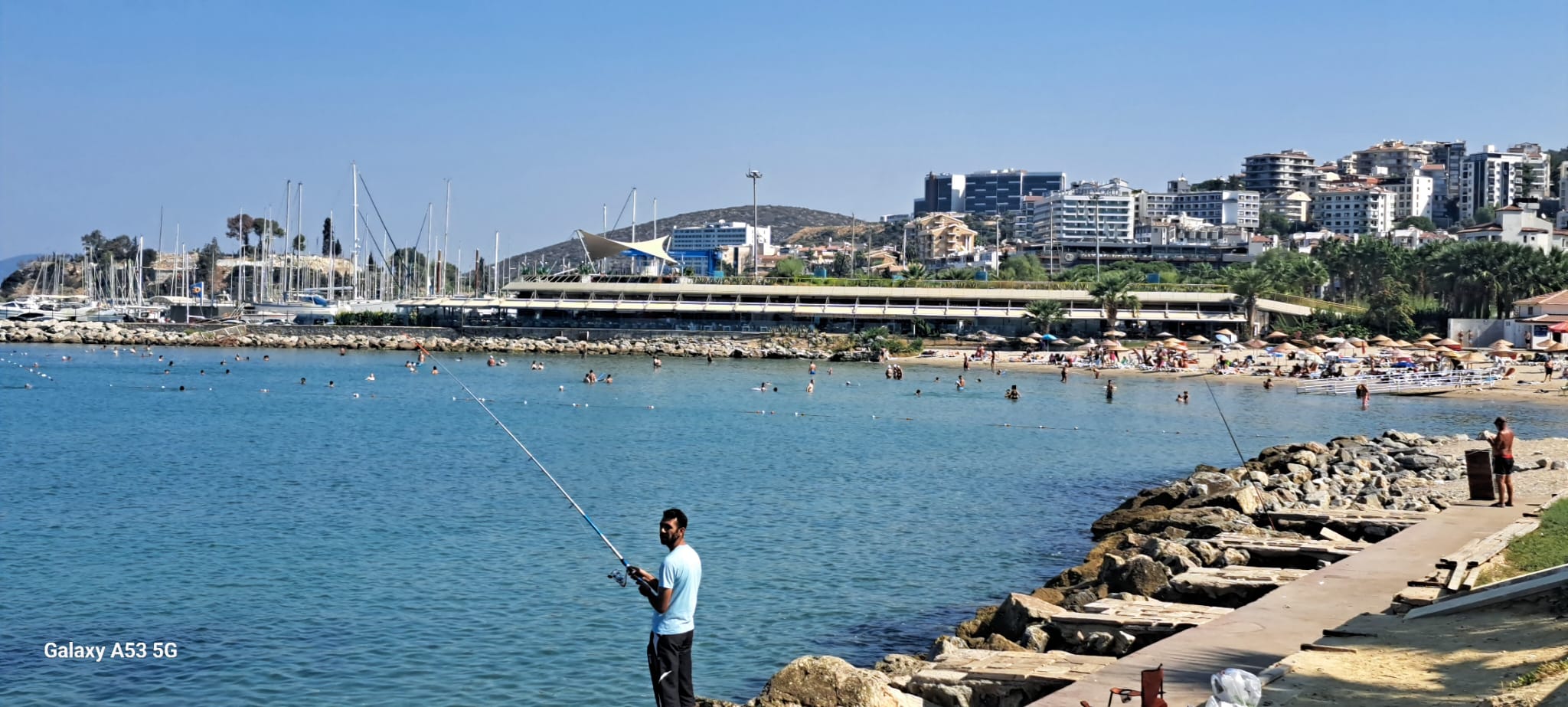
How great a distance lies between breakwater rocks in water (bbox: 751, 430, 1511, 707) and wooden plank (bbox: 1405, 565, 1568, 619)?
182cm

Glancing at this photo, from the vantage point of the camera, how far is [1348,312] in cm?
8862

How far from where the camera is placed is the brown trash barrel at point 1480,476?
20.0 meters

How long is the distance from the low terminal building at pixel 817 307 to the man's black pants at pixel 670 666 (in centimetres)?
8421

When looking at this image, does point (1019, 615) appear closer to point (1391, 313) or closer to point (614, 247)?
point (1391, 313)

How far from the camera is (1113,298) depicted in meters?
90.3

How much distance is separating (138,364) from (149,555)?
59.4 meters

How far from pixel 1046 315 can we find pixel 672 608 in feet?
273

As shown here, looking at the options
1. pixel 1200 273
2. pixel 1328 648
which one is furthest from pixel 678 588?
pixel 1200 273

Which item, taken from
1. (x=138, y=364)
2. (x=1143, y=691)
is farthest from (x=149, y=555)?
(x=138, y=364)

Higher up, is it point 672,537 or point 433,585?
point 672,537

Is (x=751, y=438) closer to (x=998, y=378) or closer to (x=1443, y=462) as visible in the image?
(x=1443, y=462)

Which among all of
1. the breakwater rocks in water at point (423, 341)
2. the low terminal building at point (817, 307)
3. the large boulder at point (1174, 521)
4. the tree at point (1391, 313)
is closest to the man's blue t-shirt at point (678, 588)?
the large boulder at point (1174, 521)

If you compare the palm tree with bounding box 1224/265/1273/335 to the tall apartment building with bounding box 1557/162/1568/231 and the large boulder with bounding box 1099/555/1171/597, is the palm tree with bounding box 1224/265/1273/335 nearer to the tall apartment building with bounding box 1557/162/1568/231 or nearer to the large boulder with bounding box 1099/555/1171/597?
the tall apartment building with bounding box 1557/162/1568/231

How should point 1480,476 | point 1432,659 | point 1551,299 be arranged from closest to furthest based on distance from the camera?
1. point 1432,659
2. point 1480,476
3. point 1551,299
